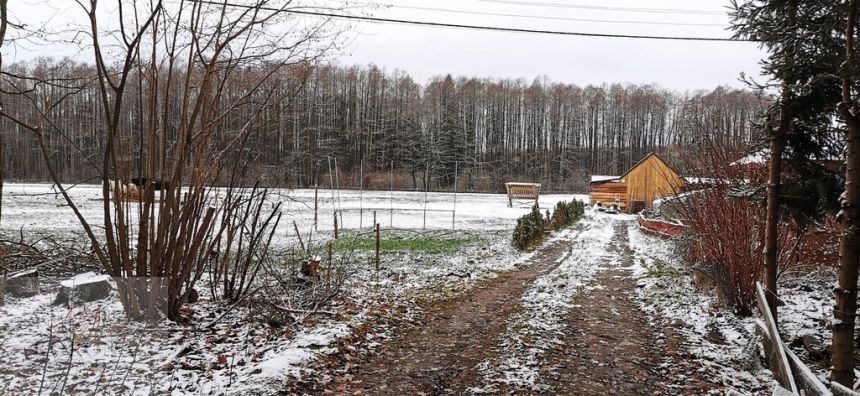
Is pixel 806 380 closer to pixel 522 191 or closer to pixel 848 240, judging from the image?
pixel 848 240

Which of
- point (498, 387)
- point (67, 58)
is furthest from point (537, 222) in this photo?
point (67, 58)

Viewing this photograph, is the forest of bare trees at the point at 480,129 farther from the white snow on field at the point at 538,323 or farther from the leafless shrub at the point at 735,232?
the leafless shrub at the point at 735,232

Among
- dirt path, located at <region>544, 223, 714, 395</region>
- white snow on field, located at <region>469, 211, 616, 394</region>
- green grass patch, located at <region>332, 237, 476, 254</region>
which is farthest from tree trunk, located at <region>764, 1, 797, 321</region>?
green grass patch, located at <region>332, 237, 476, 254</region>

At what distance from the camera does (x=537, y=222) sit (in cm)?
1742

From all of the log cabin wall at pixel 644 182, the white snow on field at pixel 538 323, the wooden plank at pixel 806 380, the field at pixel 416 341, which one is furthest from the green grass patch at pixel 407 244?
the log cabin wall at pixel 644 182

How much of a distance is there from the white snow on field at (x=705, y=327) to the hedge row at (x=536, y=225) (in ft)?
14.3

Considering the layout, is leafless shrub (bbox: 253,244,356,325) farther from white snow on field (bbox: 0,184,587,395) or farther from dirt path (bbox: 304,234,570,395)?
dirt path (bbox: 304,234,570,395)

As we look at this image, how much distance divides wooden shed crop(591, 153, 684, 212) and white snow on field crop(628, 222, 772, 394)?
78.7 ft

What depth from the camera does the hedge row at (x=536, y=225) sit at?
1491 cm

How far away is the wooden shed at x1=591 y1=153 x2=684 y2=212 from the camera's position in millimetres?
32938

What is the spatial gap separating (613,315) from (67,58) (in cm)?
799

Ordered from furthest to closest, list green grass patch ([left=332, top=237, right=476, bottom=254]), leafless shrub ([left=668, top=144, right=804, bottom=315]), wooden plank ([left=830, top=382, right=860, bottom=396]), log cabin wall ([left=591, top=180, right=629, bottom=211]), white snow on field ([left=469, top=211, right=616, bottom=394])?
1. log cabin wall ([left=591, top=180, right=629, bottom=211])
2. green grass patch ([left=332, top=237, right=476, bottom=254])
3. leafless shrub ([left=668, top=144, right=804, bottom=315])
4. white snow on field ([left=469, top=211, right=616, bottom=394])
5. wooden plank ([left=830, top=382, right=860, bottom=396])

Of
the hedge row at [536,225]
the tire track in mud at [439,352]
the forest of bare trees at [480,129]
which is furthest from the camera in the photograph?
the forest of bare trees at [480,129]

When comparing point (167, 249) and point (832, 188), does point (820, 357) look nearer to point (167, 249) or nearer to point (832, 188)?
point (832, 188)
